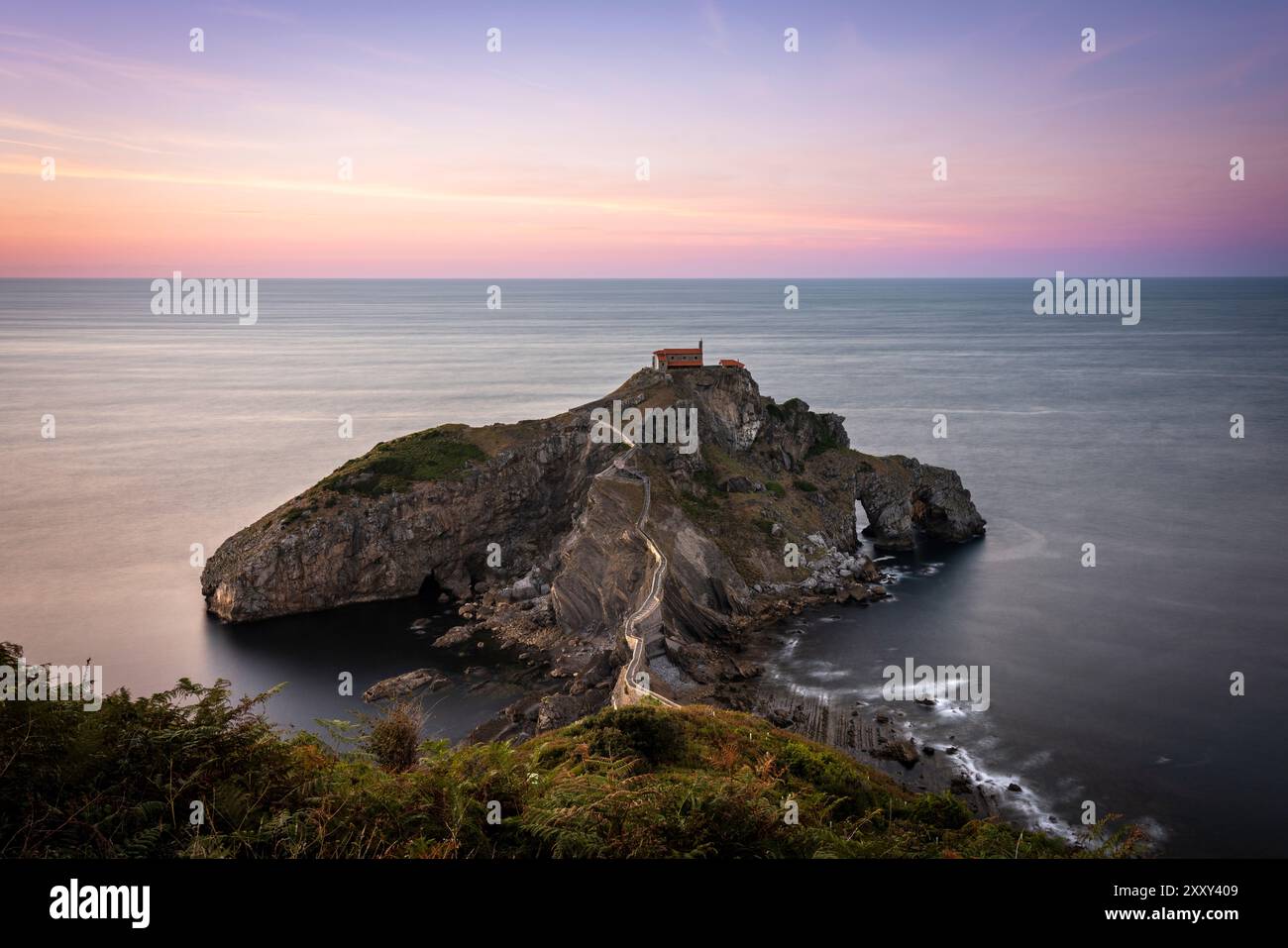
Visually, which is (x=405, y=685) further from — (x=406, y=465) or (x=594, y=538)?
(x=406, y=465)

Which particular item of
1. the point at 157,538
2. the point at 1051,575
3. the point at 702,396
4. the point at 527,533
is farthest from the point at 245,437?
the point at 1051,575

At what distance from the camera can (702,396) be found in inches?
2687

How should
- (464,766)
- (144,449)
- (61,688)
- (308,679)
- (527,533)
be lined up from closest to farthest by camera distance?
(61,688)
(464,766)
(308,679)
(527,533)
(144,449)

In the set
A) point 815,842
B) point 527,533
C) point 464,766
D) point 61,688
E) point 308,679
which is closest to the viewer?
point 815,842

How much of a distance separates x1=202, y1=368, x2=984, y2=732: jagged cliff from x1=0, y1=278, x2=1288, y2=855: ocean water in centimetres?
332

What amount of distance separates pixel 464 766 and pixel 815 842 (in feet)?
14.9

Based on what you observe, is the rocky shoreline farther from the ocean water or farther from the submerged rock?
the ocean water

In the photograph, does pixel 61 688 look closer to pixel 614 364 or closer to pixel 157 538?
pixel 157 538

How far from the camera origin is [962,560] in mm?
65938

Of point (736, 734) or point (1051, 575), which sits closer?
point (736, 734)

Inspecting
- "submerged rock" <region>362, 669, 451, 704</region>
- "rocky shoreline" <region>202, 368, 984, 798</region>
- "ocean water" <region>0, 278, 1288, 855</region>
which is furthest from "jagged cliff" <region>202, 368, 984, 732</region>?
"submerged rock" <region>362, 669, 451, 704</region>

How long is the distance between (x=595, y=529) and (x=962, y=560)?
31.0 meters

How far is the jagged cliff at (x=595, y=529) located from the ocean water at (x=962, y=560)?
332 centimetres

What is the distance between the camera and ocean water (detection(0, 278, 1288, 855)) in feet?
131
